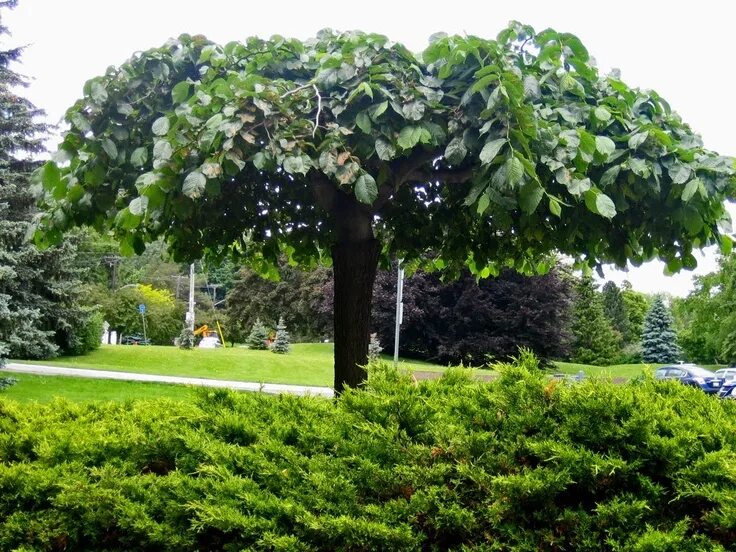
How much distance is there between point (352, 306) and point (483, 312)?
74.2 feet

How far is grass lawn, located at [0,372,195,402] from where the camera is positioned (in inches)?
434

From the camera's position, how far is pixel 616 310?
141ft

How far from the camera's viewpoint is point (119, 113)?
10.3 ft

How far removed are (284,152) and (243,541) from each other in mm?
1586

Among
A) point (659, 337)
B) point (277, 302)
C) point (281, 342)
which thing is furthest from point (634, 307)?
point (281, 342)

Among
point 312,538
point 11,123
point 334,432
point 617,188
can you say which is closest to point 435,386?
point 334,432

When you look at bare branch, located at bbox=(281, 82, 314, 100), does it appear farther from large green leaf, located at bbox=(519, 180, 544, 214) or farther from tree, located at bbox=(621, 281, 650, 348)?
tree, located at bbox=(621, 281, 650, 348)

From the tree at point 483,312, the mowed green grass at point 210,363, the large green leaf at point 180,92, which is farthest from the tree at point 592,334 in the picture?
the large green leaf at point 180,92

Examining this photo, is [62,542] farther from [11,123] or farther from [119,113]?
[11,123]

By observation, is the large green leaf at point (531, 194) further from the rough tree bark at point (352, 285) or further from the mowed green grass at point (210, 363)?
the mowed green grass at point (210, 363)

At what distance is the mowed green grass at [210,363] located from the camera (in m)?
19.5

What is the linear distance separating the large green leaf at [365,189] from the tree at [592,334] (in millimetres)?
33768

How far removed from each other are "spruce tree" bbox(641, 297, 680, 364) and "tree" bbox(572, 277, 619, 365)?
2149 millimetres

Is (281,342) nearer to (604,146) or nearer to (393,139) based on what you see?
(393,139)
